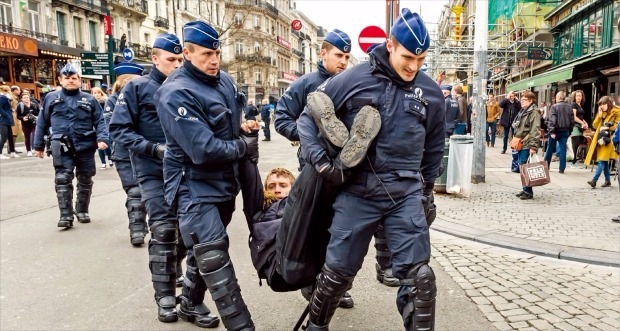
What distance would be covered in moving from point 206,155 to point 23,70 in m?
30.1

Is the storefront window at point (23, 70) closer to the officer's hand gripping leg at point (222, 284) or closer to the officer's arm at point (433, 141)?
the officer's hand gripping leg at point (222, 284)

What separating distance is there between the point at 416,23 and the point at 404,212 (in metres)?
1.06

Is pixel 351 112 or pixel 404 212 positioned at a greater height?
pixel 351 112

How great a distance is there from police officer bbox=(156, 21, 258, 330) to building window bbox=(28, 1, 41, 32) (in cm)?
3172

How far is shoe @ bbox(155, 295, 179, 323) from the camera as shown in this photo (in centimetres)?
357

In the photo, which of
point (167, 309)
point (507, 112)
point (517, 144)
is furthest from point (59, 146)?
point (507, 112)

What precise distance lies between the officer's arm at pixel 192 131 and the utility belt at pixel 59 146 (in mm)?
3972

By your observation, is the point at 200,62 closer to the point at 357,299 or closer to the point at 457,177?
the point at 357,299

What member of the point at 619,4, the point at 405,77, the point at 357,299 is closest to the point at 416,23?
the point at 405,77

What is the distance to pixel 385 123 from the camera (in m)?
2.77

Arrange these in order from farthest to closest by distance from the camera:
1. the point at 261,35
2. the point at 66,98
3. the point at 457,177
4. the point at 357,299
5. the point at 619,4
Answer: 1. the point at 261,35
2. the point at 619,4
3. the point at 457,177
4. the point at 66,98
5. the point at 357,299

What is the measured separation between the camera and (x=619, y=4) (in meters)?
15.3

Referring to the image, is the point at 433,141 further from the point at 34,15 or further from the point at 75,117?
the point at 34,15

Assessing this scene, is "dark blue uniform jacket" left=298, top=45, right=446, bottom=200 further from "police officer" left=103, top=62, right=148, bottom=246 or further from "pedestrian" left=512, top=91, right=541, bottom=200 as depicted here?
"pedestrian" left=512, top=91, right=541, bottom=200
